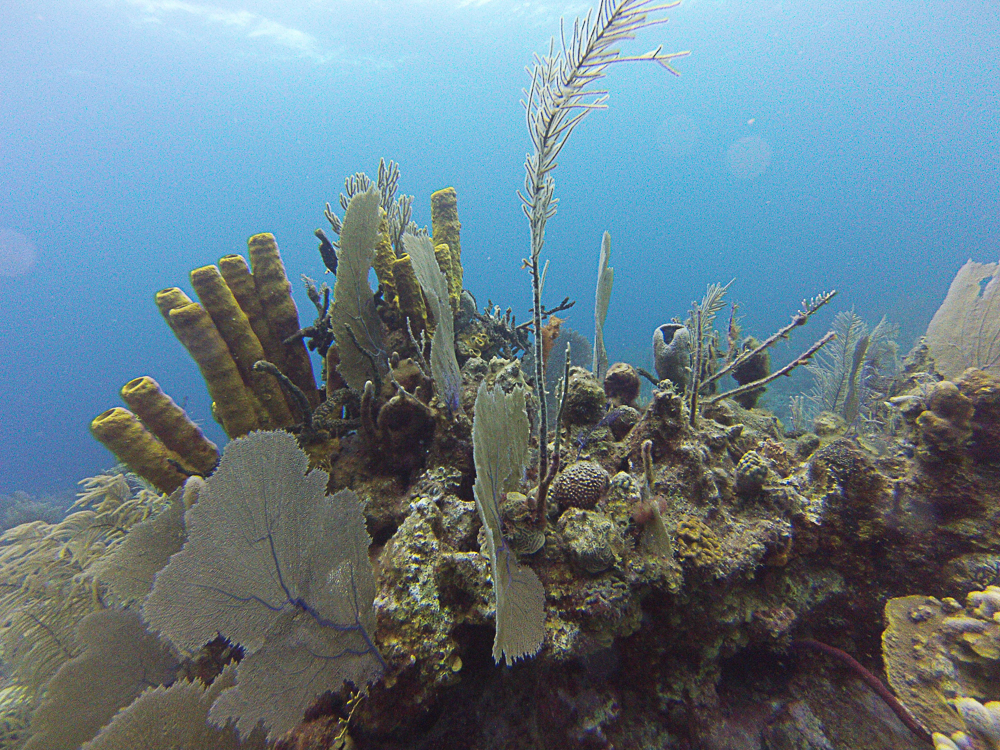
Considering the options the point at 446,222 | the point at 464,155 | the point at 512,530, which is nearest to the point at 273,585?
the point at 512,530

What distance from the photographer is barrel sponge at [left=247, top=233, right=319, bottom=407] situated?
3.41 metres

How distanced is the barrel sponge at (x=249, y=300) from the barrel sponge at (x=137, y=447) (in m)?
1.04

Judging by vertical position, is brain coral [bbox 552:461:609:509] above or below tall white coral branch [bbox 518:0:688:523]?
below

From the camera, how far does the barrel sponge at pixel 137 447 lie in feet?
8.66

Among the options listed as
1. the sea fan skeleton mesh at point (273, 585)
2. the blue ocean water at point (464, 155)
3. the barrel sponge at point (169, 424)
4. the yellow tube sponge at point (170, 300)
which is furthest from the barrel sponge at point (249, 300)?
the blue ocean water at point (464, 155)

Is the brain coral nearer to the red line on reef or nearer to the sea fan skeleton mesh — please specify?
the sea fan skeleton mesh

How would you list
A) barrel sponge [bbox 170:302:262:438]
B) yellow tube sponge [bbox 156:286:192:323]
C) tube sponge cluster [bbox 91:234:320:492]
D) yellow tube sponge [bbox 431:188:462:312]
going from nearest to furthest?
tube sponge cluster [bbox 91:234:320:492], barrel sponge [bbox 170:302:262:438], yellow tube sponge [bbox 156:286:192:323], yellow tube sponge [bbox 431:188:462:312]

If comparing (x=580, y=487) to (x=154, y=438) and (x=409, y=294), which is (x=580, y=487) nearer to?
(x=409, y=294)

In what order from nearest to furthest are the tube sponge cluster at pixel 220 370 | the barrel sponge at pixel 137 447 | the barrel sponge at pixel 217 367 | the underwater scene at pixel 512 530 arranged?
the underwater scene at pixel 512 530 < the barrel sponge at pixel 137 447 < the tube sponge cluster at pixel 220 370 < the barrel sponge at pixel 217 367

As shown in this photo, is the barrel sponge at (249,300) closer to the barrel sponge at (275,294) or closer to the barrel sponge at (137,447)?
the barrel sponge at (275,294)

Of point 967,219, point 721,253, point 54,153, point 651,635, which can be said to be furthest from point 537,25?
point 967,219

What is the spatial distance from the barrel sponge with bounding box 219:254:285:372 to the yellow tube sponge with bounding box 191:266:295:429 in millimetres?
90

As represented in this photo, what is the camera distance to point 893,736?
1.80 meters

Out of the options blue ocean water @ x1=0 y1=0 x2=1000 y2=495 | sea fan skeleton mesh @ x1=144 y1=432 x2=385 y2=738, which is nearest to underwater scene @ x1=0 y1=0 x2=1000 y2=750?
sea fan skeleton mesh @ x1=144 y1=432 x2=385 y2=738
